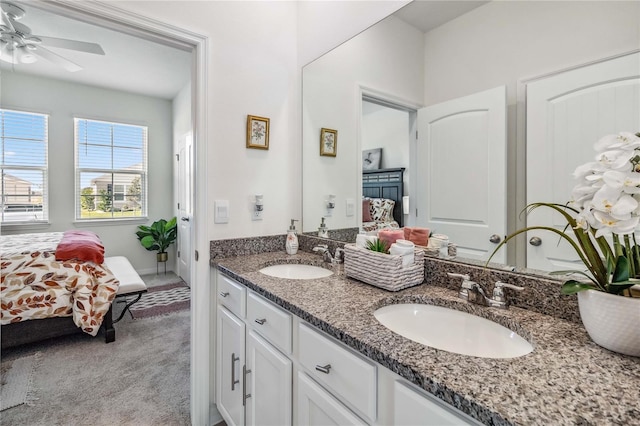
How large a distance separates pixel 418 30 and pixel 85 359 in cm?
302

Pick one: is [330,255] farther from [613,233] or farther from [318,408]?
[613,233]

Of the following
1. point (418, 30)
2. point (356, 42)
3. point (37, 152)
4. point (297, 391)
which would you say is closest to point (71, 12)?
point (356, 42)

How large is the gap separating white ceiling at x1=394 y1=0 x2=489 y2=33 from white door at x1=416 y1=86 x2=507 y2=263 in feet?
1.08

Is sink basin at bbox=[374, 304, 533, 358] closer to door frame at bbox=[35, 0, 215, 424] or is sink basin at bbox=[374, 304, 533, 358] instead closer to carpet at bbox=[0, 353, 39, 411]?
door frame at bbox=[35, 0, 215, 424]

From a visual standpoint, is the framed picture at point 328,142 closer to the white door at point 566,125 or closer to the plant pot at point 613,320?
the white door at point 566,125

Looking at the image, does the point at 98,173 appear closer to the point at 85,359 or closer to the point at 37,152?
the point at 37,152

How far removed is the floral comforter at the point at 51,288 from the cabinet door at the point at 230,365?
148 centimetres

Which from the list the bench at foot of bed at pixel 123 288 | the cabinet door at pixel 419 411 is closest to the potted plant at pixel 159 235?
the bench at foot of bed at pixel 123 288

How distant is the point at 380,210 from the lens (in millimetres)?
1602

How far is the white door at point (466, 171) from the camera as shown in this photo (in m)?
1.11

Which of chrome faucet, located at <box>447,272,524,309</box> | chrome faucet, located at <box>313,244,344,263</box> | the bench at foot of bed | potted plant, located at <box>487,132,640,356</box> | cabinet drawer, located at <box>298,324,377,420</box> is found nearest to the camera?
potted plant, located at <box>487,132,640,356</box>

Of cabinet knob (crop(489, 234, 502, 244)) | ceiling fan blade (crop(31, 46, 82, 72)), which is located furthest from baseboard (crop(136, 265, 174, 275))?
cabinet knob (crop(489, 234, 502, 244))

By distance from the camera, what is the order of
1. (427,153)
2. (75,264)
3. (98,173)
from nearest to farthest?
1. (427,153)
2. (75,264)
3. (98,173)

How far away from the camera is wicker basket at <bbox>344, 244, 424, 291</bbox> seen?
3.75 ft
